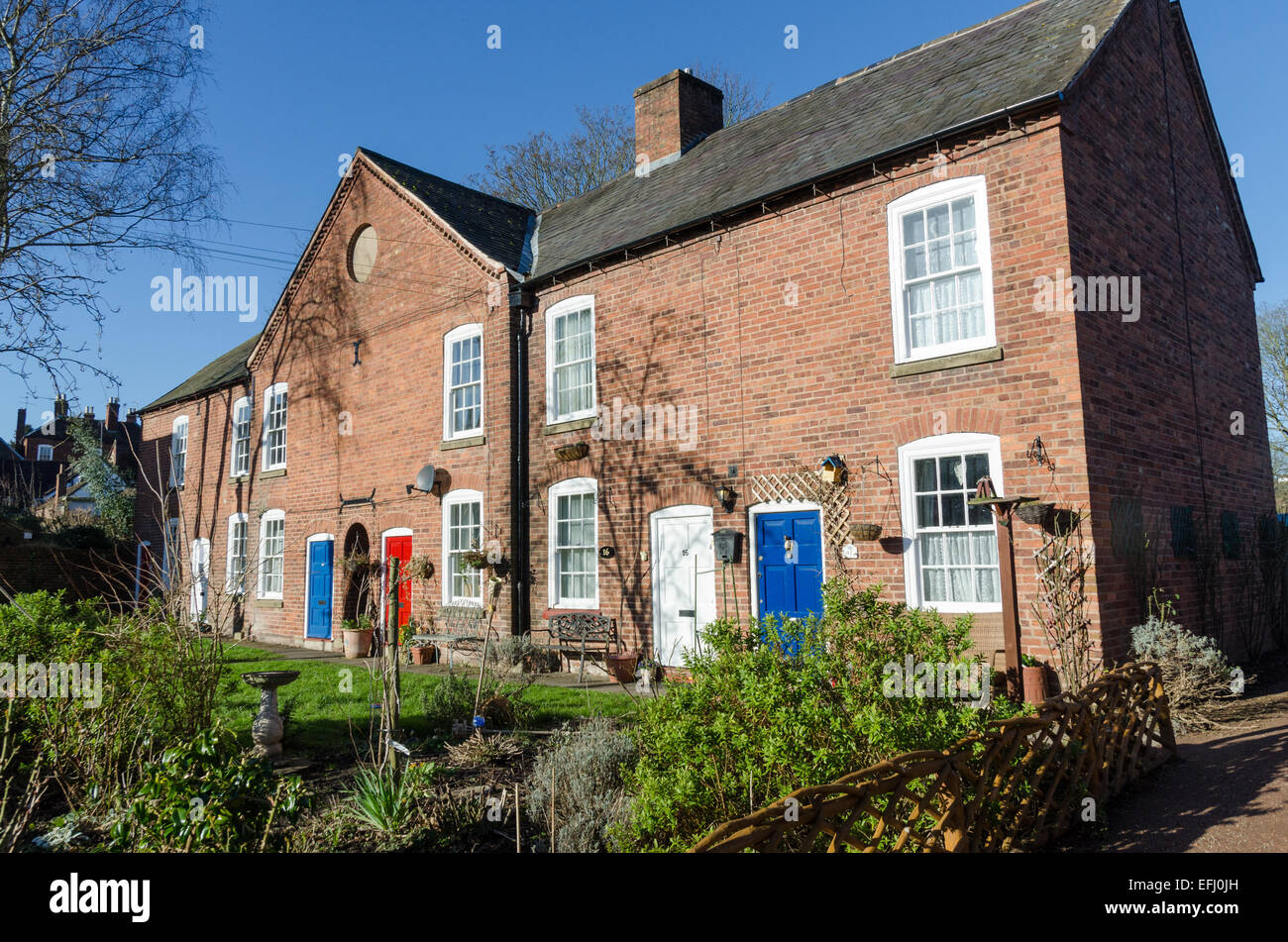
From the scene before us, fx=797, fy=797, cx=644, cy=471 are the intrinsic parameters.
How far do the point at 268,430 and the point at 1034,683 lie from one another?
1884cm

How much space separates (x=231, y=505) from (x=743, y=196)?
16.9 m

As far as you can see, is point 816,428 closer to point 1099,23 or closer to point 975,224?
point 975,224

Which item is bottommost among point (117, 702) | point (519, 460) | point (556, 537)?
point (117, 702)

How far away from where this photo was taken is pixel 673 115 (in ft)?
53.9

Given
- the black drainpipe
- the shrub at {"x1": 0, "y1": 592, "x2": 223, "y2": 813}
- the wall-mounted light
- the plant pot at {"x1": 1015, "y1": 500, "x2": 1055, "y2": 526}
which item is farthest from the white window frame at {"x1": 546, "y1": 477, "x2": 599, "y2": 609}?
the shrub at {"x1": 0, "y1": 592, "x2": 223, "y2": 813}

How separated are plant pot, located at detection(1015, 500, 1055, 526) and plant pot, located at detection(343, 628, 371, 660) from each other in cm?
1245

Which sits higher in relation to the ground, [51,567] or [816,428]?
[816,428]

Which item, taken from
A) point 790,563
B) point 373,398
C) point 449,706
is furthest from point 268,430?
point 790,563

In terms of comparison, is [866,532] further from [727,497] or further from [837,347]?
[837,347]

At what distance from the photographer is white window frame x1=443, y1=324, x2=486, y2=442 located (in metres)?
15.3

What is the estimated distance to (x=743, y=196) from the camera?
1177 centimetres

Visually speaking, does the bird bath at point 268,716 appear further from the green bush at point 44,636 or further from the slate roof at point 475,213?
the slate roof at point 475,213

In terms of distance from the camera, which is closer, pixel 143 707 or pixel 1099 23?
pixel 143 707
